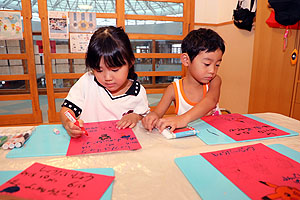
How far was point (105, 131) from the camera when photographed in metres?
0.76

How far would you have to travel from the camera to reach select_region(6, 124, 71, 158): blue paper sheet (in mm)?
583

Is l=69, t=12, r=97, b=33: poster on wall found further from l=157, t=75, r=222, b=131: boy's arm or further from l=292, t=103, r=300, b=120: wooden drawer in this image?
l=292, t=103, r=300, b=120: wooden drawer

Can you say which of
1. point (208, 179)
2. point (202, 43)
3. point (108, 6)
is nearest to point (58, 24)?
point (108, 6)

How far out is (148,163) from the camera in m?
0.53

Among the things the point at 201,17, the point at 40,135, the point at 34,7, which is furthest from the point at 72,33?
the point at 40,135

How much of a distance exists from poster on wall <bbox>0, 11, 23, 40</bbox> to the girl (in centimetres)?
201

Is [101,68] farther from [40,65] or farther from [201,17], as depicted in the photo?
[201,17]

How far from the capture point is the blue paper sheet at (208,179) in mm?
399

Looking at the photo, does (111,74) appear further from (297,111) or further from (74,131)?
(297,111)

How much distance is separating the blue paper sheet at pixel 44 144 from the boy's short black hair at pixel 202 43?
2.20 ft

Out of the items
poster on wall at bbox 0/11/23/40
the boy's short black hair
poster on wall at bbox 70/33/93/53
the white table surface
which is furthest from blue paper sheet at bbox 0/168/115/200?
poster on wall at bbox 0/11/23/40

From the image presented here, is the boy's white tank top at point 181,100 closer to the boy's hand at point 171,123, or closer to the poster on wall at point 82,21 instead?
the boy's hand at point 171,123

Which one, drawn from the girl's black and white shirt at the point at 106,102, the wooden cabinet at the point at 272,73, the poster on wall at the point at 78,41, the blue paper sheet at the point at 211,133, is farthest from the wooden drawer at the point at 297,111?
the poster on wall at the point at 78,41

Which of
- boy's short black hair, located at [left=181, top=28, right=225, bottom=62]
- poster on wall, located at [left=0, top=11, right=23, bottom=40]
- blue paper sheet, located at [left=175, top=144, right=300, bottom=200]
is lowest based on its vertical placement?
blue paper sheet, located at [left=175, top=144, right=300, bottom=200]
